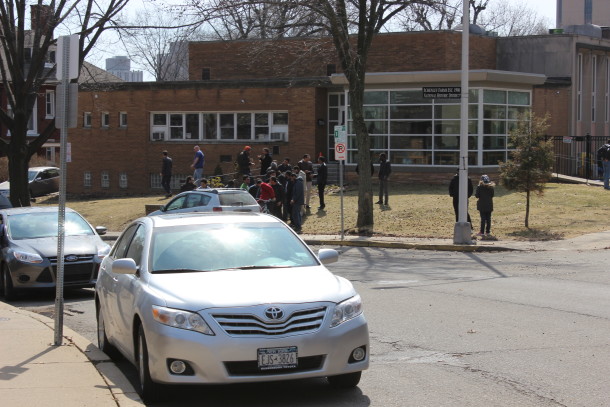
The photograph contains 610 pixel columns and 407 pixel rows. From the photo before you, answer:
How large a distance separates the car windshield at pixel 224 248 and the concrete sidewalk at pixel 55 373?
1.15 m

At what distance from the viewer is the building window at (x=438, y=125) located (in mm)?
33375

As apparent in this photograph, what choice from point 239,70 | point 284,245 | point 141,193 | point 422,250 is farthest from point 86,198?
point 284,245

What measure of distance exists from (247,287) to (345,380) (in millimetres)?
1222

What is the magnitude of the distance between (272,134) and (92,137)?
34.5ft

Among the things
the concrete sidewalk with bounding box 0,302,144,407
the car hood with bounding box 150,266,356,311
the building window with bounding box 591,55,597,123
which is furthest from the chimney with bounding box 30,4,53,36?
the building window with bounding box 591,55,597,123

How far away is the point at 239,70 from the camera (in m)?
44.4

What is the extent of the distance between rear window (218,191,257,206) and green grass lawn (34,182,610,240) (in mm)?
4379

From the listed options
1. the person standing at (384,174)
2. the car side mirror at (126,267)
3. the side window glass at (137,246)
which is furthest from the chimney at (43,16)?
the car side mirror at (126,267)

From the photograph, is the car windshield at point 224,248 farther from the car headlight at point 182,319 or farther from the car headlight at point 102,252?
the car headlight at point 102,252

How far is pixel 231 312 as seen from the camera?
647cm

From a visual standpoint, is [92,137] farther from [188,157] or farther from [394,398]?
[394,398]

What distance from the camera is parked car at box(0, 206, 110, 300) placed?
13.6 m

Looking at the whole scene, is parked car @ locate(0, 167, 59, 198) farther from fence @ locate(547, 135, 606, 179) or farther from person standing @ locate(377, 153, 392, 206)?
fence @ locate(547, 135, 606, 179)

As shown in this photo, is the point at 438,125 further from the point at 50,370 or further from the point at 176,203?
the point at 50,370
